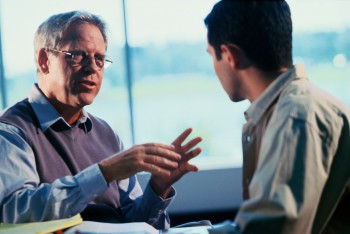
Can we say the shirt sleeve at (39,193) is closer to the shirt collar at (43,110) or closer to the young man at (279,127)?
the shirt collar at (43,110)

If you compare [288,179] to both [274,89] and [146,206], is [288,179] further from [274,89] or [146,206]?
[146,206]

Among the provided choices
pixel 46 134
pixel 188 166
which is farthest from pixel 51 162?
pixel 188 166

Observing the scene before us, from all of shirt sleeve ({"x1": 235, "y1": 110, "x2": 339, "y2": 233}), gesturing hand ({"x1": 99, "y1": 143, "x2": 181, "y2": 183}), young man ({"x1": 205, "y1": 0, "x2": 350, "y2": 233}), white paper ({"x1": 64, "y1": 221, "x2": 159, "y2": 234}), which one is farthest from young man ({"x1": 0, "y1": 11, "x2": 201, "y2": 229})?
shirt sleeve ({"x1": 235, "y1": 110, "x2": 339, "y2": 233})

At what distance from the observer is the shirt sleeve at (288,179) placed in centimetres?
107

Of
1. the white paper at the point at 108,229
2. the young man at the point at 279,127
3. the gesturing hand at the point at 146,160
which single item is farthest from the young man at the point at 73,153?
the young man at the point at 279,127

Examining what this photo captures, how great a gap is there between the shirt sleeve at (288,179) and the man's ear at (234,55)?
251 millimetres

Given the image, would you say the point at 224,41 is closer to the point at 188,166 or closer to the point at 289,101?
the point at 289,101

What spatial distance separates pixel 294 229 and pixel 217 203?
12.4ft

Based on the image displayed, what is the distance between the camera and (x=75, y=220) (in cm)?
160

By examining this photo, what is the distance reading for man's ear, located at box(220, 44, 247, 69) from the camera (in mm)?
1315

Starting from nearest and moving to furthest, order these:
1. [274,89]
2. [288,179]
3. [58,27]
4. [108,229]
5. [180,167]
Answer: [288,179]
[274,89]
[108,229]
[180,167]
[58,27]

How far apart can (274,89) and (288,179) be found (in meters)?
0.27

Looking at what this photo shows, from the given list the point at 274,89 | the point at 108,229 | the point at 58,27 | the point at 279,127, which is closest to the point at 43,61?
the point at 58,27

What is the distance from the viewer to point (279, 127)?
112cm
